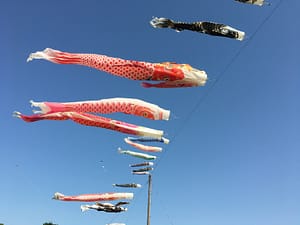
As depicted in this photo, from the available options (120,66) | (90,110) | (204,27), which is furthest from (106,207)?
(204,27)

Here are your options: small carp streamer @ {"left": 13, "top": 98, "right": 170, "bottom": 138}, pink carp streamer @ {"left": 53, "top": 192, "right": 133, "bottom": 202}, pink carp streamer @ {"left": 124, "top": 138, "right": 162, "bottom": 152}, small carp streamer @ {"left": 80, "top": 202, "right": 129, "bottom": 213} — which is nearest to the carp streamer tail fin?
small carp streamer @ {"left": 13, "top": 98, "right": 170, "bottom": 138}

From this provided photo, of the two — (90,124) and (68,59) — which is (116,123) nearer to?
(90,124)

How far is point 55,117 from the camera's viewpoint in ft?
46.0

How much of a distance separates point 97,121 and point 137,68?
10.2 ft

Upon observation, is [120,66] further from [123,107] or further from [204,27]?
[204,27]

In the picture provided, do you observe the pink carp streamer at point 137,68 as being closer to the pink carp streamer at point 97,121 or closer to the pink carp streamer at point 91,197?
the pink carp streamer at point 97,121

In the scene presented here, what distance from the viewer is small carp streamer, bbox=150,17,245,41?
12.1 metres

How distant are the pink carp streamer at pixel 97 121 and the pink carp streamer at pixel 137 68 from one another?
2.06 meters

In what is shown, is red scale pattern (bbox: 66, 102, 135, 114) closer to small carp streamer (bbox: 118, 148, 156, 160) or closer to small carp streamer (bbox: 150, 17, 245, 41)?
small carp streamer (bbox: 150, 17, 245, 41)

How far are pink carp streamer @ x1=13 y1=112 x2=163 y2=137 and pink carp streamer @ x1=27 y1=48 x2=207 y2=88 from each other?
2.06 m

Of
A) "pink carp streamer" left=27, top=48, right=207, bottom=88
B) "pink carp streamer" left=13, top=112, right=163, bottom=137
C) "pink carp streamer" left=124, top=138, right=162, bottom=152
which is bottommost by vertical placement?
"pink carp streamer" left=13, top=112, right=163, bottom=137

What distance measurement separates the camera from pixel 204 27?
39.8ft

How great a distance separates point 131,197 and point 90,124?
9886 millimetres

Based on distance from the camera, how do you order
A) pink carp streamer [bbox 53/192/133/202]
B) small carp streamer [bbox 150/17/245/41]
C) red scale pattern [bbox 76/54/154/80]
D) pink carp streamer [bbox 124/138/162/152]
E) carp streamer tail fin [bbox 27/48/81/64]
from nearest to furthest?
small carp streamer [bbox 150/17/245/41] → red scale pattern [bbox 76/54/154/80] → carp streamer tail fin [bbox 27/48/81/64] → pink carp streamer [bbox 53/192/133/202] → pink carp streamer [bbox 124/138/162/152]
